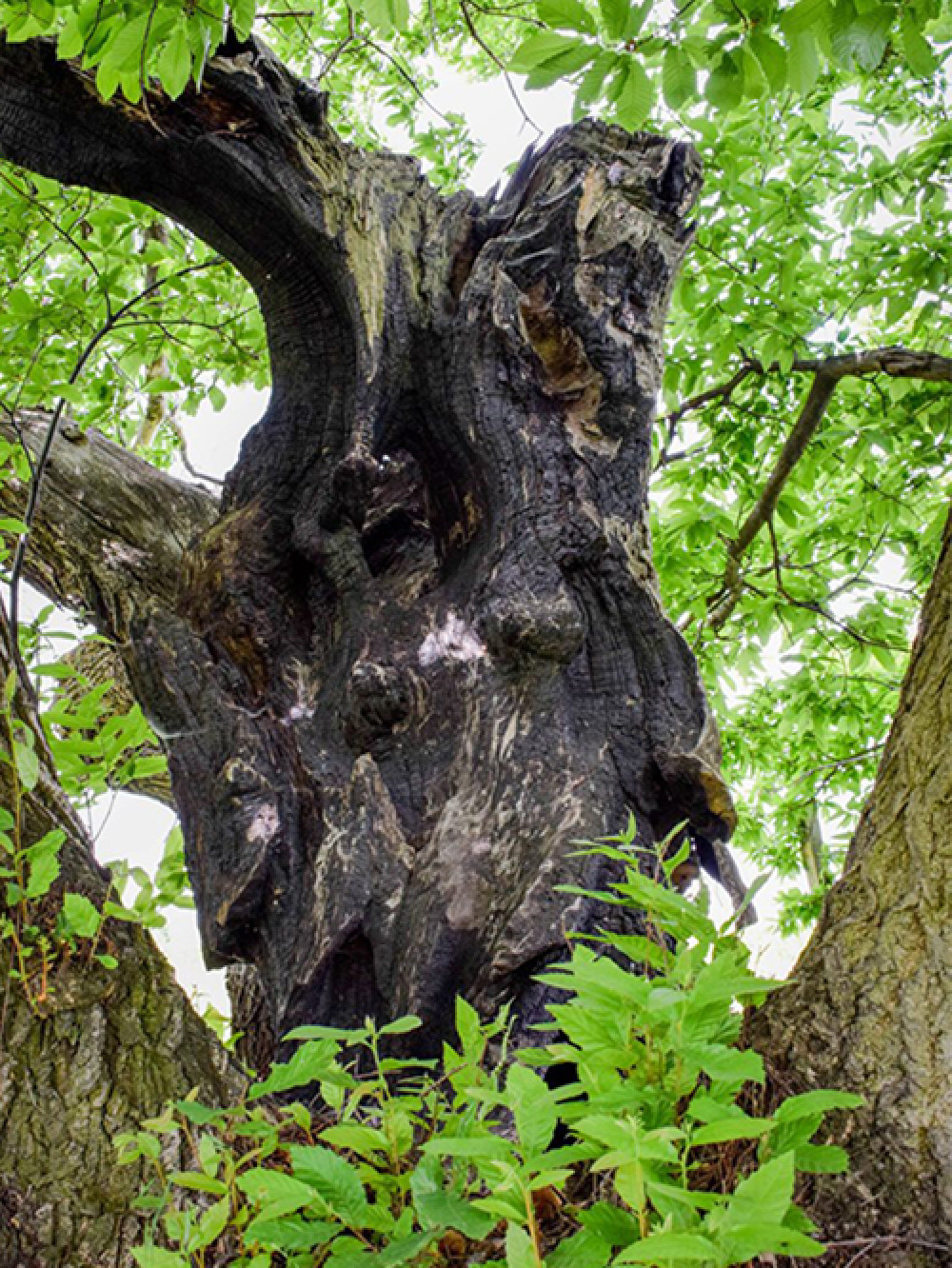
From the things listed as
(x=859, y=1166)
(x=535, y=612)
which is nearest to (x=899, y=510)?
(x=535, y=612)

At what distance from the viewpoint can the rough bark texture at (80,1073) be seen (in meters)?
1.16

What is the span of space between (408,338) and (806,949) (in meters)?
1.73

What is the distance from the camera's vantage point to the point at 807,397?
3898 millimetres

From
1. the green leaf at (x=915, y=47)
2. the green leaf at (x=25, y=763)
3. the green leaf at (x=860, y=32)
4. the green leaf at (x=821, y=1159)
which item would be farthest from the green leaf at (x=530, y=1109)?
the green leaf at (x=915, y=47)

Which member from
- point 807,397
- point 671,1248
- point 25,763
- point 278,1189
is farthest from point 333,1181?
point 807,397

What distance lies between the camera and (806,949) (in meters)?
1.23

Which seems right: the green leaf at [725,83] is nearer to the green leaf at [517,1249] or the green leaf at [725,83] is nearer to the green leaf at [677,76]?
the green leaf at [677,76]

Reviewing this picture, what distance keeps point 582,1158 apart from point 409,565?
5.50 ft

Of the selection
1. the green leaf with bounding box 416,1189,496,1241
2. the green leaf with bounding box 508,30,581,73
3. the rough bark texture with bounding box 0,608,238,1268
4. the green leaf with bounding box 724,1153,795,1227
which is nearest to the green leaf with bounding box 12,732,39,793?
the rough bark texture with bounding box 0,608,238,1268

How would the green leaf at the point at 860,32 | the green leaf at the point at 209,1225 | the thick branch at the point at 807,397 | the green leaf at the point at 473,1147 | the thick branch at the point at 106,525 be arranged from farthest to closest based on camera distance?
the thick branch at the point at 807,397, the thick branch at the point at 106,525, the green leaf at the point at 860,32, the green leaf at the point at 209,1225, the green leaf at the point at 473,1147

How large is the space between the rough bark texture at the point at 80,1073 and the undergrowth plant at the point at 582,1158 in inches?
3.2

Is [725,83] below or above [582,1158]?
above

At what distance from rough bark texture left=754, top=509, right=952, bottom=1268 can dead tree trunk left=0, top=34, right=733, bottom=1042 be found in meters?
0.56

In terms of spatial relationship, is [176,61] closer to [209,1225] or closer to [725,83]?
[725,83]
